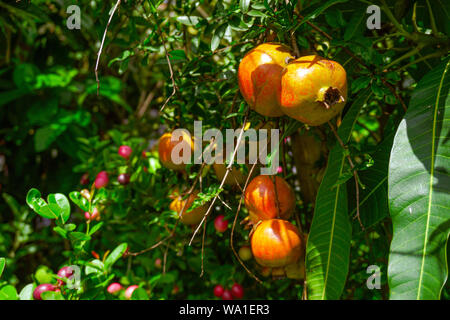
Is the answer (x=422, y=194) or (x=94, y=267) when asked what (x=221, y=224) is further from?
(x=422, y=194)

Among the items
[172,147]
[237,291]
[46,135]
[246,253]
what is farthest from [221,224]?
[46,135]

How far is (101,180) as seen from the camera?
1.24 meters

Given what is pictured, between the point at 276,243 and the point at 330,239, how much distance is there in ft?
0.32

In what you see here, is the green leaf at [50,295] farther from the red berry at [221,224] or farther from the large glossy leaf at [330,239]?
the large glossy leaf at [330,239]

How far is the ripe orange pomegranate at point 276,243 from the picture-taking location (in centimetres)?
75

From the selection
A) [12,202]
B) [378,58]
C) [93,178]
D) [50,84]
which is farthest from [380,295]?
[50,84]

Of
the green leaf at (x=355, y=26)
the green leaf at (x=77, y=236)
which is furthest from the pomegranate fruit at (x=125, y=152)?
the green leaf at (x=355, y=26)

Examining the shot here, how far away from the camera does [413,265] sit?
2.05 feet

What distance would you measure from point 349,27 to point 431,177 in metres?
0.31

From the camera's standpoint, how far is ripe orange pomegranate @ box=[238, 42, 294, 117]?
687 millimetres

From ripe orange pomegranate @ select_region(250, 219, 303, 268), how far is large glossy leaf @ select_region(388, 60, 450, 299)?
6.9 inches

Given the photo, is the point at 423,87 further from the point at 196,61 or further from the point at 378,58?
the point at 196,61

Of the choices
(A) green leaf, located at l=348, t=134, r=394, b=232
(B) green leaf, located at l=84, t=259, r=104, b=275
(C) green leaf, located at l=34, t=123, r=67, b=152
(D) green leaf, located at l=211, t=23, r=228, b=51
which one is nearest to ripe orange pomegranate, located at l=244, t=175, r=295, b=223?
(A) green leaf, located at l=348, t=134, r=394, b=232

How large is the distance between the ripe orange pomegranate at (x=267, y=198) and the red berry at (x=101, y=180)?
0.57 metres
